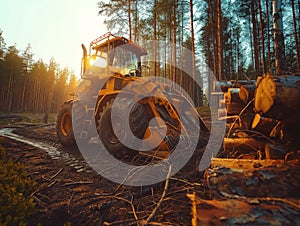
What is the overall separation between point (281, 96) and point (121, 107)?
2.94 m

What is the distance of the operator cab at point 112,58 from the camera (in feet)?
18.7

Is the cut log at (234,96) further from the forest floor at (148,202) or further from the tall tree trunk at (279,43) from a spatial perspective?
the tall tree trunk at (279,43)

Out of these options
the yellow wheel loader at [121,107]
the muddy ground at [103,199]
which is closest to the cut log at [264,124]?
the muddy ground at [103,199]

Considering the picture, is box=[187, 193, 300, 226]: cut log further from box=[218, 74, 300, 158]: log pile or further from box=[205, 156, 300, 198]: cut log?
box=[218, 74, 300, 158]: log pile

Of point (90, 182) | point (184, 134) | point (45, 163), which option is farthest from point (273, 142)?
point (45, 163)

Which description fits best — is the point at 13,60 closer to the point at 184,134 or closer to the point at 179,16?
the point at 179,16

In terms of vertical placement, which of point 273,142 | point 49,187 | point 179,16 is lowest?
point 49,187

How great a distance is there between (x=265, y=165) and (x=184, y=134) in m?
2.08

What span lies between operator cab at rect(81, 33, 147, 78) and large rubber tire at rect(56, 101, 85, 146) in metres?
1.15

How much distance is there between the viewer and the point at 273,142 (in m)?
2.19

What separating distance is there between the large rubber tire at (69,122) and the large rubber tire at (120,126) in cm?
157

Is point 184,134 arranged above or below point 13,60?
below

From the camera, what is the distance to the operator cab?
5699mm

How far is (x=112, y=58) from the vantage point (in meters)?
5.72
